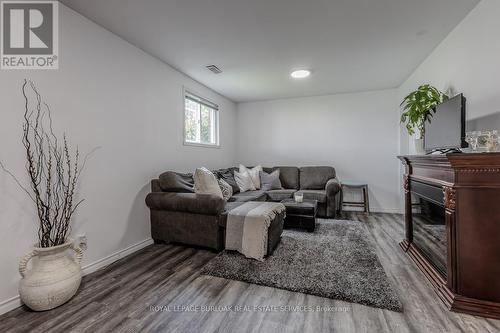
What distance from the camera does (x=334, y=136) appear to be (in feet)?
15.7

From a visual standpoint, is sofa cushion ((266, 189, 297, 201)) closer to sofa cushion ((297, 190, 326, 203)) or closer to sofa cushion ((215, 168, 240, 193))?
sofa cushion ((297, 190, 326, 203))

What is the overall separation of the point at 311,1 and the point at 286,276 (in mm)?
2426

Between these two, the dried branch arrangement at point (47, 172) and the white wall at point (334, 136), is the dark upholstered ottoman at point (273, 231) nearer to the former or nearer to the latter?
the dried branch arrangement at point (47, 172)

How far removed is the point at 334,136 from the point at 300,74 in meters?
1.78

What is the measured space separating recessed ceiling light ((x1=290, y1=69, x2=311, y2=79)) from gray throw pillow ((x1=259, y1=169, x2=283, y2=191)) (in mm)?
1945

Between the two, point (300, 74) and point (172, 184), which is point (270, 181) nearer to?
point (300, 74)

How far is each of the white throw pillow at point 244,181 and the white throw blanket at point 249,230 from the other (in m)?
1.63

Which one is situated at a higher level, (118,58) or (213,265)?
(118,58)

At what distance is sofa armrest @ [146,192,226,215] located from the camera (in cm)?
253

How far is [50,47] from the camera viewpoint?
1.95 meters

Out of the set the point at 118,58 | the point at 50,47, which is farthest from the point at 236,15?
the point at 50,47

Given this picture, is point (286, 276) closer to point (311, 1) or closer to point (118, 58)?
point (311, 1)

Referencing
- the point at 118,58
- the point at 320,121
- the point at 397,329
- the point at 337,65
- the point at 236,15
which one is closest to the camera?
the point at 397,329

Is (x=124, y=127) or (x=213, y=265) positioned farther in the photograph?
(x=124, y=127)
